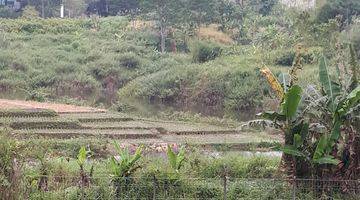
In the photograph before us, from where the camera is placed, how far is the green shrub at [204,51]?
41.5 m

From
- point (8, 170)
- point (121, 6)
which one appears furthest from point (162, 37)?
point (8, 170)

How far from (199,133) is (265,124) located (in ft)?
35.2

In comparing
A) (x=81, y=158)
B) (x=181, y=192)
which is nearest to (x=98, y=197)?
(x=81, y=158)

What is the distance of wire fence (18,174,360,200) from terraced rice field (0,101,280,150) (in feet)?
24.9

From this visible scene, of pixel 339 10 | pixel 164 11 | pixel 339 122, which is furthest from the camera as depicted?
pixel 164 11

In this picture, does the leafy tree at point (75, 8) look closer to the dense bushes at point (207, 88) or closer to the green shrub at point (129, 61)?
the green shrub at point (129, 61)

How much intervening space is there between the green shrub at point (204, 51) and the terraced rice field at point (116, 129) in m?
17.6

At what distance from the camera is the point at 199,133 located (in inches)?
851

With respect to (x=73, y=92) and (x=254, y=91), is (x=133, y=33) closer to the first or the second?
(x=73, y=92)

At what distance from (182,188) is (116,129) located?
11.1 metres

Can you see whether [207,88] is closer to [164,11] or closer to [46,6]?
[164,11]

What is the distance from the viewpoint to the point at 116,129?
21.2 meters

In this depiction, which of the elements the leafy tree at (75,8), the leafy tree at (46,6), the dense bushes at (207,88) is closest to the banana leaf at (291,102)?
the dense bushes at (207,88)

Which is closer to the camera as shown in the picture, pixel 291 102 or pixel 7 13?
pixel 291 102
